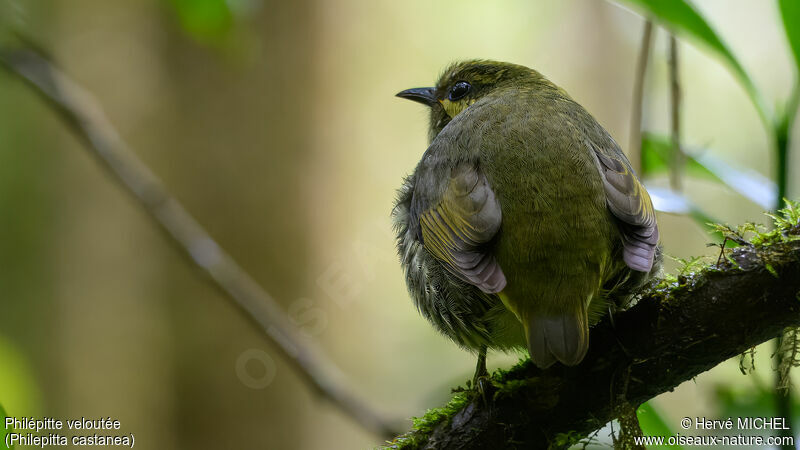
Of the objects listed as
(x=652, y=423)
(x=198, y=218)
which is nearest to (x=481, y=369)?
(x=652, y=423)

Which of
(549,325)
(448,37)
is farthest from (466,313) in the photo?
(448,37)

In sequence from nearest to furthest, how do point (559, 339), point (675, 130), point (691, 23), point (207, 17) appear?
point (559, 339)
point (691, 23)
point (675, 130)
point (207, 17)

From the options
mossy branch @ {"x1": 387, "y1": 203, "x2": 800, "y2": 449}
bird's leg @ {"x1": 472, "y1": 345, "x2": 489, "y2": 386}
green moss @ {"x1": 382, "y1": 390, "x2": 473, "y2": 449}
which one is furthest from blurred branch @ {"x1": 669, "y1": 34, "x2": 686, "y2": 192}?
green moss @ {"x1": 382, "y1": 390, "x2": 473, "y2": 449}

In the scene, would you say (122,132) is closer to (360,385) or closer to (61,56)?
(61,56)

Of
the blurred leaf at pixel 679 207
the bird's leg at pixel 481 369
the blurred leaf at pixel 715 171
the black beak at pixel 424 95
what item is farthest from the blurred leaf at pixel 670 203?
the black beak at pixel 424 95

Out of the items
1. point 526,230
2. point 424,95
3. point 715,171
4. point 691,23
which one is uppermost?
point 424,95

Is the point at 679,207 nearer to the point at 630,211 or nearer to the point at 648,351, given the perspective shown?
the point at 630,211
